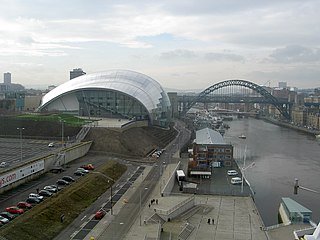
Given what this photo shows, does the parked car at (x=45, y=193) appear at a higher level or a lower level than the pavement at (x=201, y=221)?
higher

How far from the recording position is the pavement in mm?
16328

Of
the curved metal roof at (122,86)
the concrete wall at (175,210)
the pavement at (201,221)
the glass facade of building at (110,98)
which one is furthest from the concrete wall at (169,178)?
the curved metal roof at (122,86)

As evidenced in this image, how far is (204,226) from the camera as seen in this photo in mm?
17609

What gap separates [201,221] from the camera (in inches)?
720

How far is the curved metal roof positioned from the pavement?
23.2 m

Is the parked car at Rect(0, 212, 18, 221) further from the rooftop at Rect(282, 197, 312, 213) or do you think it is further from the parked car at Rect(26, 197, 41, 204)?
the rooftop at Rect(282, 197, 312, 213)

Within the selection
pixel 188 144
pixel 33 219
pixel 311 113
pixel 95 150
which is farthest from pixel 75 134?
pixel 311 113

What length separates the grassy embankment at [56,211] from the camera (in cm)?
1533

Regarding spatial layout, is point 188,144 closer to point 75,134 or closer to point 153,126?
point 153,126

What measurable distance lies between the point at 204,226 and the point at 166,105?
111ft

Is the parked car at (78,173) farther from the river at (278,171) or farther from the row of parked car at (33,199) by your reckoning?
the river at (278,171)

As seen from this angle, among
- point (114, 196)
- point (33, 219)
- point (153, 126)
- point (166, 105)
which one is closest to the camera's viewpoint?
point (33, 219)

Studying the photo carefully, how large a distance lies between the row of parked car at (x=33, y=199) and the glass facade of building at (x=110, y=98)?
20800mm

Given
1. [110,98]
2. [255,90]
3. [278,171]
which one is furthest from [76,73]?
[278,171]
